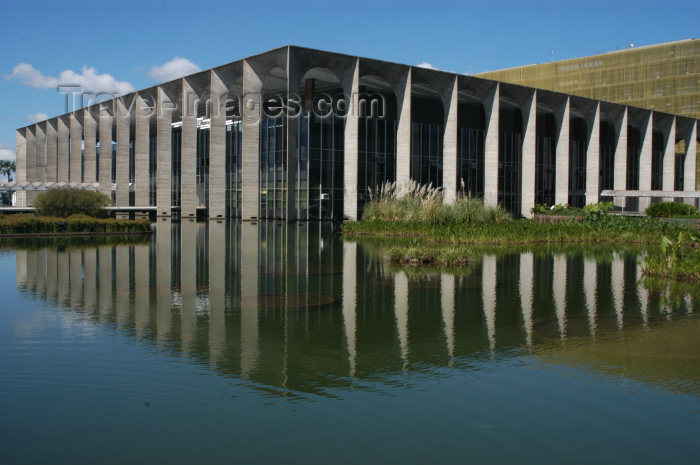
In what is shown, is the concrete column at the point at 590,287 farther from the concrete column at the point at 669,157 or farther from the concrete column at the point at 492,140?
the concrete column at the point at 669,157

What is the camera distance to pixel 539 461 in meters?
3.83

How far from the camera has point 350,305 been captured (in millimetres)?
9016

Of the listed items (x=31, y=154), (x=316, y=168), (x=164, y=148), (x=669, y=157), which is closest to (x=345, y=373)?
(x=316, y=168)

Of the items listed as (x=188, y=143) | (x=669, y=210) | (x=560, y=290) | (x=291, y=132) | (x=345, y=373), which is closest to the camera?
(x=345, y=373)

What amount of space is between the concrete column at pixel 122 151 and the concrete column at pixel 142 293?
3649 centimetres

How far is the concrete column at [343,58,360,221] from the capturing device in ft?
118

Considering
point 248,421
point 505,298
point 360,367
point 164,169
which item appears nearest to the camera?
point 248,421

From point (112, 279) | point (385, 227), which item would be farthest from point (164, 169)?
point (112, 279)

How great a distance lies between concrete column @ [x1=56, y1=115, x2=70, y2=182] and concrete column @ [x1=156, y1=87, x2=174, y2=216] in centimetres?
2097

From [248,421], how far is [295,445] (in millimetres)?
531

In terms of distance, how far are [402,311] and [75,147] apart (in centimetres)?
5968

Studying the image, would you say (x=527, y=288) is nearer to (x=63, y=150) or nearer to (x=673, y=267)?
(x=673, y=267)

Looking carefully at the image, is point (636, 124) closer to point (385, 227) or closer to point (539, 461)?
point (385, 227)

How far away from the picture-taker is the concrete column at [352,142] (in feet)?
118
